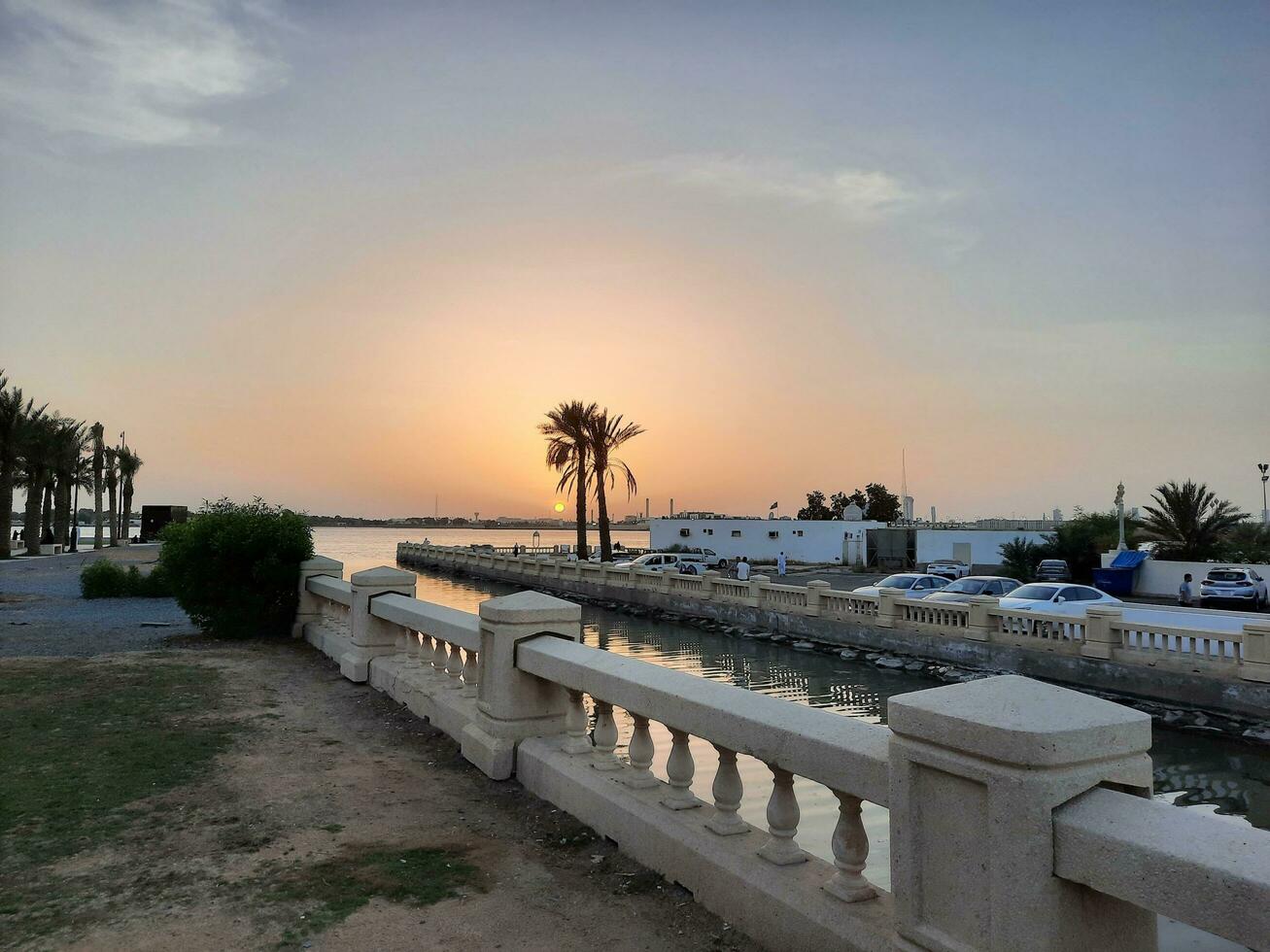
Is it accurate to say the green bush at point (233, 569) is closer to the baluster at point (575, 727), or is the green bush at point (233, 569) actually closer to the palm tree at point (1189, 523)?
the baluster at point (575, 727)

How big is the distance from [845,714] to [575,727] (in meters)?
11.6

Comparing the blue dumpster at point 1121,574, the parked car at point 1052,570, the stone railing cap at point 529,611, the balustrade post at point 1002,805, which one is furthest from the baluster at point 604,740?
the parked car at point 1052,570

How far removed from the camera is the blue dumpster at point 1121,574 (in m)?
39.3

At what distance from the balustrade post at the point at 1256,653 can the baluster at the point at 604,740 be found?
47.0 feet

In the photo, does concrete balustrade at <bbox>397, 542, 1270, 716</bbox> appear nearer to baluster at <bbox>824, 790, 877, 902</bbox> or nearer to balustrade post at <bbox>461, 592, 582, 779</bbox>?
balustrade post at <bbox>461, 592, 582, 779</bbox>

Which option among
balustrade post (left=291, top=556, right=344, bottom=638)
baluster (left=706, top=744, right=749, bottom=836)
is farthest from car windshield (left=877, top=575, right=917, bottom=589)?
baluster (left=706, top=744, right=749, bottom=836)

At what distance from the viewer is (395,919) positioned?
405 cm

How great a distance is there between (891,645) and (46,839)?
2062 cm

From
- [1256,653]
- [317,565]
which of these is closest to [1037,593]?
[1256,653]

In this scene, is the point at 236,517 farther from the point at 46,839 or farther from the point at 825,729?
the point at 825,729

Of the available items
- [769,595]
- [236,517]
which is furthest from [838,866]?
[769,595]

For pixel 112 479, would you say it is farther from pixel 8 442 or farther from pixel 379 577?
pixel 379 577

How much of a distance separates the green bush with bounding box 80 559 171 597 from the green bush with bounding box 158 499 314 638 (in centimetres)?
1294

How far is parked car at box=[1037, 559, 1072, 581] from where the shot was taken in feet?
139
